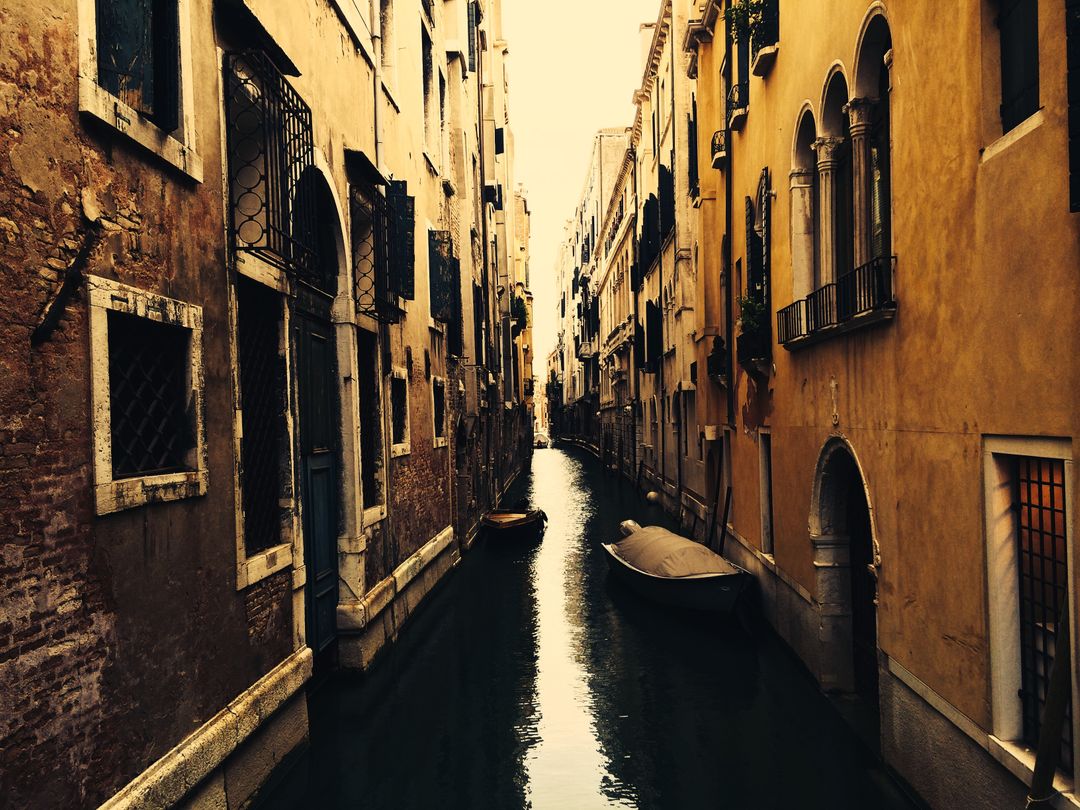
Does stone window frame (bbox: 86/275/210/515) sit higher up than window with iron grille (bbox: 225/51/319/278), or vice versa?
window with iron grille (bbox: 225/51/319/278)

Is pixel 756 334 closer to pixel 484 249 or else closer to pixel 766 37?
pixel 766 37

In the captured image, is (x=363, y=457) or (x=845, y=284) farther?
(x=363, y=457)

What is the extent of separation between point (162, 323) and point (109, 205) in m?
0.81

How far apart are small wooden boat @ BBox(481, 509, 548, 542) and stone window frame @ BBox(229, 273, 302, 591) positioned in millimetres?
11211

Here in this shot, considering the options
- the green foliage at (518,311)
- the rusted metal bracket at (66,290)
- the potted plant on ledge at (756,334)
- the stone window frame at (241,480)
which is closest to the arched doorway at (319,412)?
the stone window frame at (241,480)

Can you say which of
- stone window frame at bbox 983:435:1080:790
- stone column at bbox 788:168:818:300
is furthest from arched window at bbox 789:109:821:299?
stone window frame at bbox 983:435:1080:790

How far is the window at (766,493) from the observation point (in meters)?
11.7

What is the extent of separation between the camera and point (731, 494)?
14531mm

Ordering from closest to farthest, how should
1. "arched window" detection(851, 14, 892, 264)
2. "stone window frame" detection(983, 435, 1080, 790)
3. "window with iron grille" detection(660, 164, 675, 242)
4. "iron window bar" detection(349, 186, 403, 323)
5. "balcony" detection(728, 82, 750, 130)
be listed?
"stone window frame" detection(983, 435, 1080, 790) < "arched window" detection(851, 14, 892, 264) < "iron window bar" detection(349, 186, 403, 323) < "balcony" detection(728, 82, 750, 130) < "window with iron grille" detection(660, 164, 675, 242)

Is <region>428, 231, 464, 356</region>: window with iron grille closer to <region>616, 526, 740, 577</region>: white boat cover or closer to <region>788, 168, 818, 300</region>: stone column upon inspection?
<region>616, 526, 740, 577</region>: white boat cover

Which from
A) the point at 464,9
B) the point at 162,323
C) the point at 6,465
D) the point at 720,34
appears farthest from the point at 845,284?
the point at 464,9

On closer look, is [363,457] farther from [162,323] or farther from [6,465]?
[6,465]

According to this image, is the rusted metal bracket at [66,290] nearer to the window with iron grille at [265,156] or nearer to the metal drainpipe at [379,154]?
the window with iron grille at [265,156]

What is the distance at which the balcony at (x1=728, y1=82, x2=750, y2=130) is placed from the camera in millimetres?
12611
